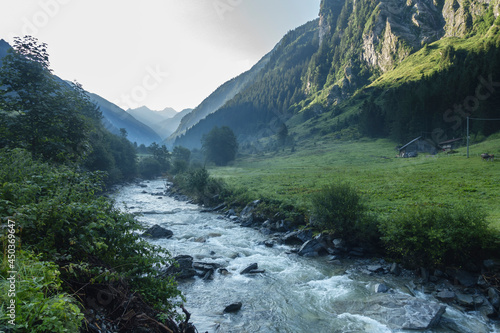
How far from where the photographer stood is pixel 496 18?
145 meters

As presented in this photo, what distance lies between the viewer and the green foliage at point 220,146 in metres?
113

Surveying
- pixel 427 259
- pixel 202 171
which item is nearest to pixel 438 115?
pixel 202 171

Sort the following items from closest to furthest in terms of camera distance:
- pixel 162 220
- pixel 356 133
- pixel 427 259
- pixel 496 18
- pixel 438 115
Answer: pixel 427 259 < pixel 162 220 < pixel 438 115 < pixel 356 133 < pixel 496 18

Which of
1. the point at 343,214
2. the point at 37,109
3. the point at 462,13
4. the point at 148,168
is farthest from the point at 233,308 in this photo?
the point at 462,13

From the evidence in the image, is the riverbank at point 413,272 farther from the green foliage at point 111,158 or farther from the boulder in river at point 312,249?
the green foliage at point 111,158

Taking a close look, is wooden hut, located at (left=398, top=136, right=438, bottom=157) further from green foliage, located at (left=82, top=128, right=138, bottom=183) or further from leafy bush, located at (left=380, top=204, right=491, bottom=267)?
green foliage, located at (left=82, top=128, right=138, bottom=183)

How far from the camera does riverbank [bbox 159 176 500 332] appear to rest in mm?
11828

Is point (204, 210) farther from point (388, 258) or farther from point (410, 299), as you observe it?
point (410, 299)

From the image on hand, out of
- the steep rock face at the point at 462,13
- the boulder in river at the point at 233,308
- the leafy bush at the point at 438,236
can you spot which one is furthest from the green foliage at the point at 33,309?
the steep rock face at the point at 462,13

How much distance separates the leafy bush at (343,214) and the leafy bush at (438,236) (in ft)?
6.82

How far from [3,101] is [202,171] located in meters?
34.3

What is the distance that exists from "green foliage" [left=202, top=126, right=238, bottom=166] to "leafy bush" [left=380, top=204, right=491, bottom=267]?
99531 millimetres

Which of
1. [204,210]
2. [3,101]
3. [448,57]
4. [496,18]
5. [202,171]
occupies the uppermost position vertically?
[496,18]

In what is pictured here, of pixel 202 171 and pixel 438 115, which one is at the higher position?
pixel 438 115
